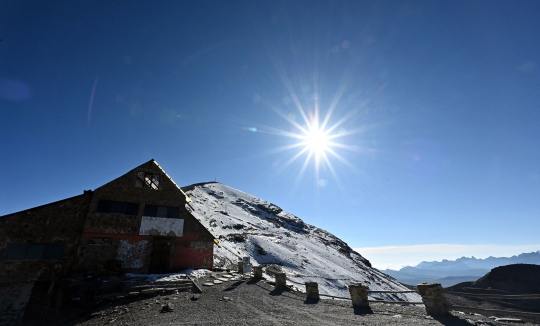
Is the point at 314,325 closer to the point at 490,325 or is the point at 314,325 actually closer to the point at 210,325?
the point at 210,325

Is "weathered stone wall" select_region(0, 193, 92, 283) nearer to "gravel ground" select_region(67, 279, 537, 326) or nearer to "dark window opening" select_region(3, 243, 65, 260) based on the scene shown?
"dark window opening" select_region(3, 243, 65, 260)

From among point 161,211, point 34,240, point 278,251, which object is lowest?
point 34,240

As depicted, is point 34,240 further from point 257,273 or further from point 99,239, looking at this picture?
point 257,273

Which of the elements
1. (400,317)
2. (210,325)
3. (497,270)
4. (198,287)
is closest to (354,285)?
(400,317)

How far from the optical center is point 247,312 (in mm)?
12352

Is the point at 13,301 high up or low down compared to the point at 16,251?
down

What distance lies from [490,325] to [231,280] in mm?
16296

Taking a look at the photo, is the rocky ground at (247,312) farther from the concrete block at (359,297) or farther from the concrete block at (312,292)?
the concrete block at (312,292)

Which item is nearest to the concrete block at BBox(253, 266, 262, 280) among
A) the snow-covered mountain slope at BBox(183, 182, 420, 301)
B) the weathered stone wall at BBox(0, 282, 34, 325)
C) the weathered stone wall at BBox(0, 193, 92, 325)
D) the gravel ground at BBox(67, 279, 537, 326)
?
the snow-covered mountain slope at BBox(183, 182, 420, 301)

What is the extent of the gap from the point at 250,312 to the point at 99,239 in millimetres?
15319

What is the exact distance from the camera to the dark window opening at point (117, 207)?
21.4 m

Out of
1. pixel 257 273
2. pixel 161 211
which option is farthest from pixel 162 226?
pixel 257 273

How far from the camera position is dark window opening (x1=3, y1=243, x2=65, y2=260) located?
1825cm

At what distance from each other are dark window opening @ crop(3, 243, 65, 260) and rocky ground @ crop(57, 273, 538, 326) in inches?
302
